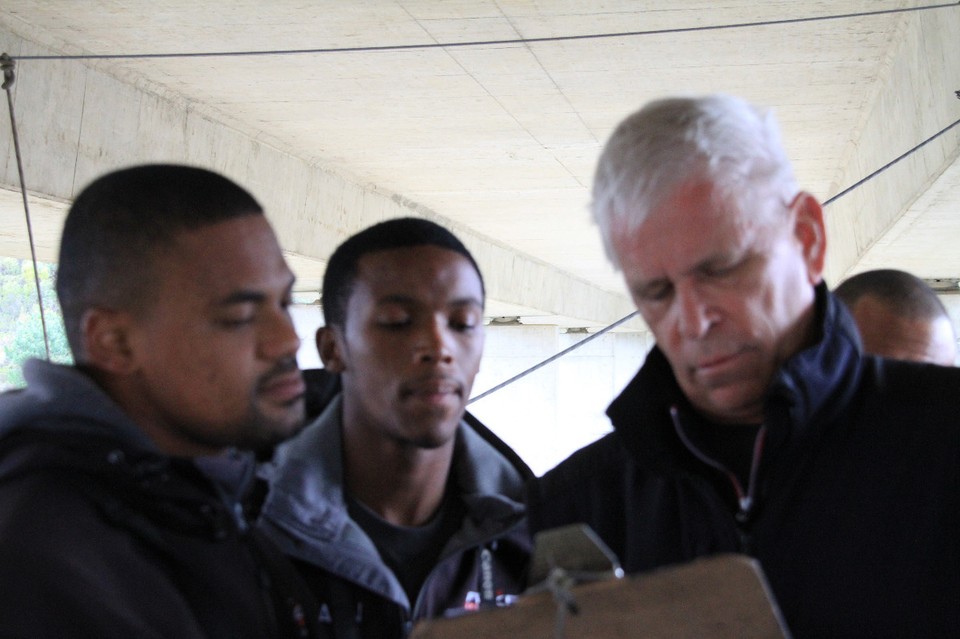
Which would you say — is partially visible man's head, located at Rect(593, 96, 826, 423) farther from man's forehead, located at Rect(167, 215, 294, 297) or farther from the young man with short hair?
the young man with short hair

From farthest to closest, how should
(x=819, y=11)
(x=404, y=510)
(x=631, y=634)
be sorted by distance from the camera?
(x=819, y=11), (x=404, y=510), (x=631, y=634)

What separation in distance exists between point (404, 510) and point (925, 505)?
1.15m

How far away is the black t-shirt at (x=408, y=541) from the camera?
2.23 meters

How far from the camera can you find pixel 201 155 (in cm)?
682

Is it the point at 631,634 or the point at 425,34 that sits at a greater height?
the point at 425,34

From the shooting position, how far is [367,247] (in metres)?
2.62

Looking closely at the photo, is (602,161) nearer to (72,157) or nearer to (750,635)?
(750,635)

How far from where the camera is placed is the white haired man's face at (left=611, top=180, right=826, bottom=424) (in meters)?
1.56

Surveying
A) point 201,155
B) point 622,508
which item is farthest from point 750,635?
point 201,155

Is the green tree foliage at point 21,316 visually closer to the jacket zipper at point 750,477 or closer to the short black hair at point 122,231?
the short black hair at point 122,231

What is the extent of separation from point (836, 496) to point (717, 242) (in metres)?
0.37

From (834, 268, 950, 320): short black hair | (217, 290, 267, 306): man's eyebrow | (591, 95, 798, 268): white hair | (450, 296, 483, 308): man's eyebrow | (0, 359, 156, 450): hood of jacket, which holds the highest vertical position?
(591, 95, 798, 268): white hair

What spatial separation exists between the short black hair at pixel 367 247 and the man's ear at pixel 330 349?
0.02 meters

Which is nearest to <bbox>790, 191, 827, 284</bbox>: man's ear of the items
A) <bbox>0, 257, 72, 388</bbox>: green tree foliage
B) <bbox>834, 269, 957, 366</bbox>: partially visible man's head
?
<bbox>834, 269, 957, 366</bbox>: partially visible man's head
